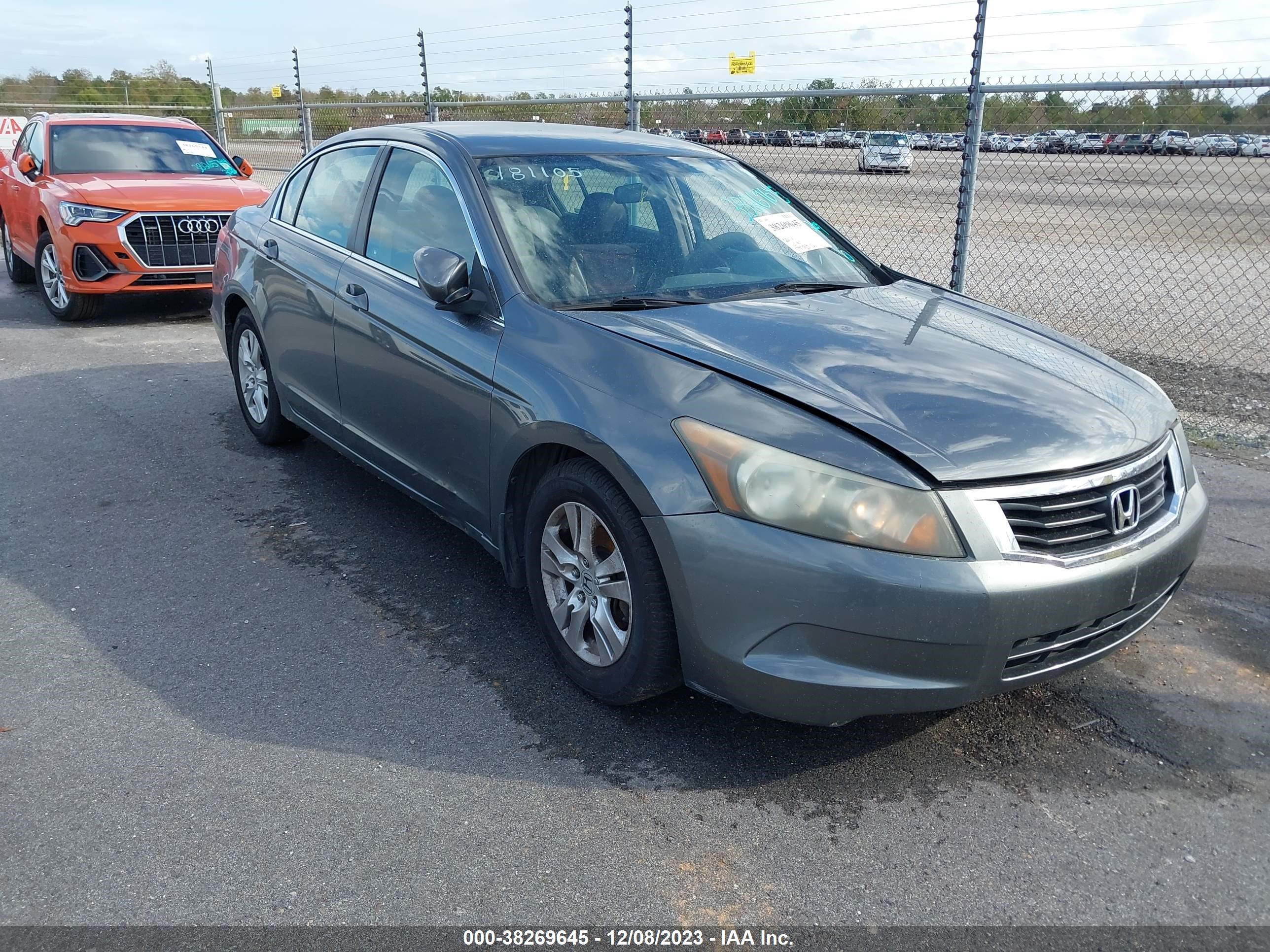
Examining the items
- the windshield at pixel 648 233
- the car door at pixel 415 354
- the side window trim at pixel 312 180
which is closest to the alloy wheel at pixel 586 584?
the car door at pixel 415 354

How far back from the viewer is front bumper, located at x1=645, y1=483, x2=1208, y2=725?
2520mm

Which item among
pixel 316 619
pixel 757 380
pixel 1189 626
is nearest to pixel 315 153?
pixel 316 619

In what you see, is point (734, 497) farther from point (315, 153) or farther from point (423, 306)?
point (315, 153)

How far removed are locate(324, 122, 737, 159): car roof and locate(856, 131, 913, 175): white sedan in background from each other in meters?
5.11

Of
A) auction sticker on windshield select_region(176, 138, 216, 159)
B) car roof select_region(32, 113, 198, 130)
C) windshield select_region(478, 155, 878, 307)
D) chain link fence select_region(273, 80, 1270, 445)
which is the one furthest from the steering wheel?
car roof select_region(32, 113, 198, 130)

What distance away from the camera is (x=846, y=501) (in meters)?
2.58

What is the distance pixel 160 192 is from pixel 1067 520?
8286 millimetres

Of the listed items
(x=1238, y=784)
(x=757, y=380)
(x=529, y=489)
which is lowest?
(x=1238, y=784)

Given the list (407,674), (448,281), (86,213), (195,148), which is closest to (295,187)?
(448,281)

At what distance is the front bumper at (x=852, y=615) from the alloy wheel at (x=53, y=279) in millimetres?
8085

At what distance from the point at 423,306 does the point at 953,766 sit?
2.33 meters

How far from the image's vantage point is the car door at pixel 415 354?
351 centimetres

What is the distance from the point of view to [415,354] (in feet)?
12.4

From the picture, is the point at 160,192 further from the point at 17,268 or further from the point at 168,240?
the point at 17,268
